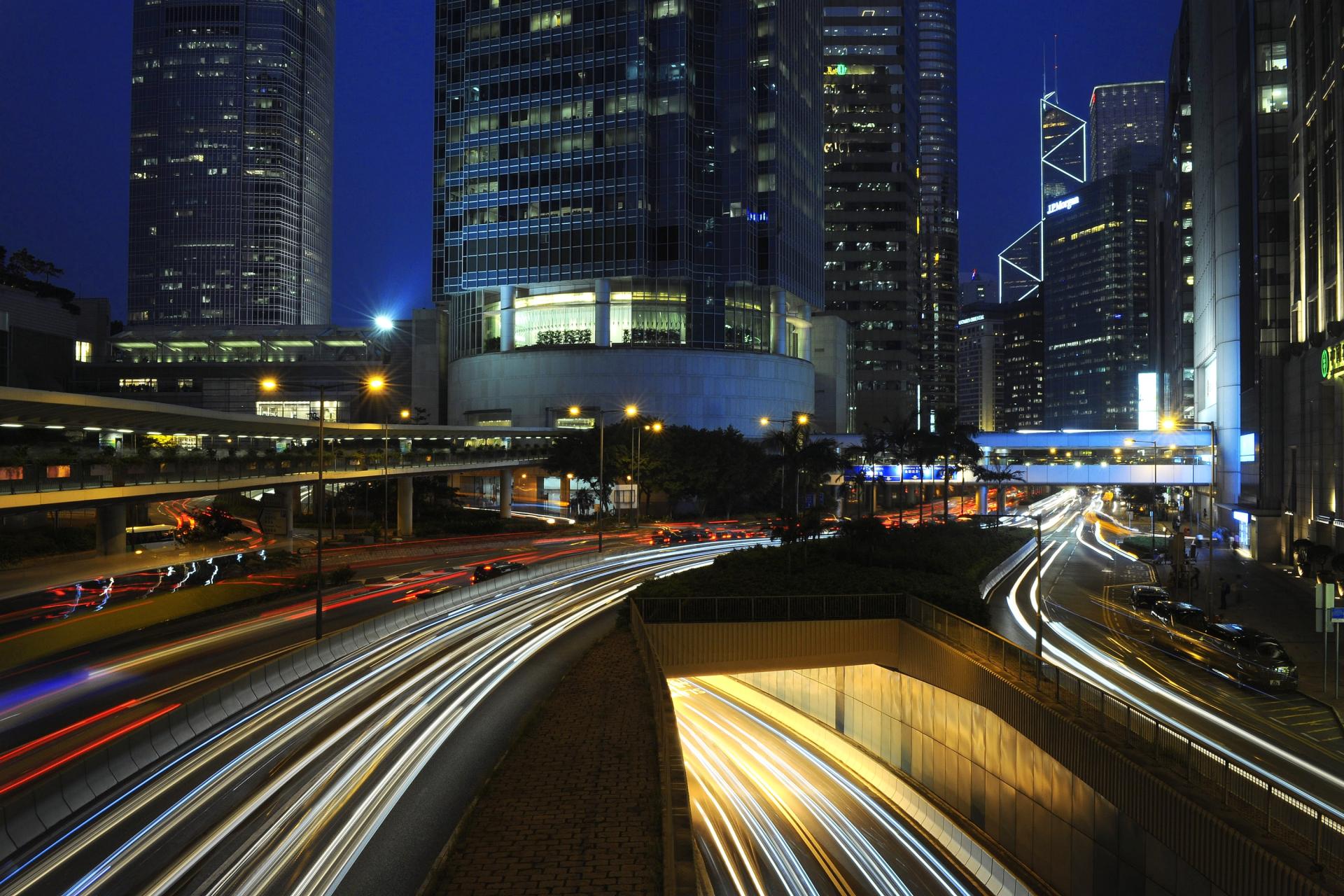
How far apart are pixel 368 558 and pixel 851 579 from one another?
32.3 m

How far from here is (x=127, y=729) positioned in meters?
20.9

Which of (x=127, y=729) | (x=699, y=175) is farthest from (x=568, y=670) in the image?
(x=699, y=175)

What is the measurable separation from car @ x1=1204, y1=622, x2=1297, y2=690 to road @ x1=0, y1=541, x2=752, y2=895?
2312cm

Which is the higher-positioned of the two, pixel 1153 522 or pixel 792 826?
pixel 1153 522

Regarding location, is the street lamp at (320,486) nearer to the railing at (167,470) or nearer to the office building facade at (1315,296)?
the railing at (167,470)

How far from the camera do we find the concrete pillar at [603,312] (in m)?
112

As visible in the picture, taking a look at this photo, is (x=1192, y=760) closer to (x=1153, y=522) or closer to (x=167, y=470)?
(x=167, y=470)

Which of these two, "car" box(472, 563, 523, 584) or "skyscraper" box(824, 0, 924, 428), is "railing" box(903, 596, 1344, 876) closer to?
"car" box(472, 563, 523, 584)

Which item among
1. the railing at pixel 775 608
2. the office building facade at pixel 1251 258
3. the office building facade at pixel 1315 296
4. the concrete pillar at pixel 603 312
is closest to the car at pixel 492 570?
the railing at pixel 775 608

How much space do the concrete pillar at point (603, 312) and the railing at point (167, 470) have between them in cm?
4291

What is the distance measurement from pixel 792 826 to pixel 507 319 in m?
96.8

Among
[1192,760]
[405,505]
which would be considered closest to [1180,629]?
[1192,760]

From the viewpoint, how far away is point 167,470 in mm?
40906

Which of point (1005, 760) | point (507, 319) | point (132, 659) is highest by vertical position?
point (507, 319)
